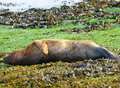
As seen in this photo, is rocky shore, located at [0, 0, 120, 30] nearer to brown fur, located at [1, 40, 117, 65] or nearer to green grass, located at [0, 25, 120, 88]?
green grass, located at [0, 25, 120, 88]

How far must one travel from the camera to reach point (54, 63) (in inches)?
561

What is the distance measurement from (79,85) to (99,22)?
14732mm

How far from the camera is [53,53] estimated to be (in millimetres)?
14859

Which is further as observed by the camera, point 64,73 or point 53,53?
point 53,53

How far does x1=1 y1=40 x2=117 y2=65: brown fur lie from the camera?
14.7 metres

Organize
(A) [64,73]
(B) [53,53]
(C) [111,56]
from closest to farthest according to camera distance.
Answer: (A) [64,73], (C) [111,56], (B) [53,53]

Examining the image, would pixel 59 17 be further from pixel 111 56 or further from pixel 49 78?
pixel 49 78

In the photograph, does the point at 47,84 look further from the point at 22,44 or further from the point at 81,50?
the point at 22,44

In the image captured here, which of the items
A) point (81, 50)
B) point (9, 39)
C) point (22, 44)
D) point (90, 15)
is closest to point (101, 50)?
point (81, 50)

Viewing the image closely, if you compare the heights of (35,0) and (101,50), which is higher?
(101,50)

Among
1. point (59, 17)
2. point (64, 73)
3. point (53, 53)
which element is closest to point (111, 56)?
point (53, 53)

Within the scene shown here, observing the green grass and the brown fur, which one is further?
the brown fur

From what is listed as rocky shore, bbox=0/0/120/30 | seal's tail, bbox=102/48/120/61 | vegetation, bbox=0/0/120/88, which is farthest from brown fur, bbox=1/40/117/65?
rocky shore, bbox=0/0/120/30

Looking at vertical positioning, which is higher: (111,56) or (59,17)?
(111,56)
